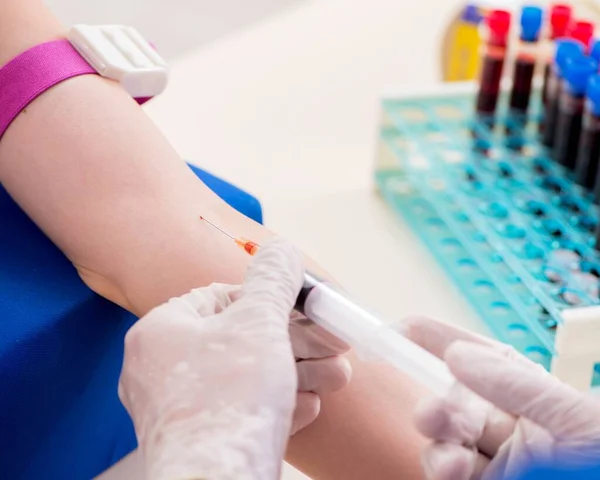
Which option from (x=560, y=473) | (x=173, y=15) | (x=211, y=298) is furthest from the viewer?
(x=173, y=15)

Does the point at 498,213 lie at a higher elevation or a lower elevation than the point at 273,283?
lower

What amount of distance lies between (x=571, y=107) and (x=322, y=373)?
2.66 ft

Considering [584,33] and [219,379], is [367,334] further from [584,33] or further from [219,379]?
[584,33]

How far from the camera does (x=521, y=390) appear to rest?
0.58m

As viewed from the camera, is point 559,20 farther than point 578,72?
Yes

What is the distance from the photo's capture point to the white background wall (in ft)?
6.71

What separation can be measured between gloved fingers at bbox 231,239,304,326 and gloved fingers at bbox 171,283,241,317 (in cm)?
4

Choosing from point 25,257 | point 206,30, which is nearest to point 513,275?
point 25,257

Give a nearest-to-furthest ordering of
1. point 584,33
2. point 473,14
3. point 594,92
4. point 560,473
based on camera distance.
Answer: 1. point 560,473
2. point 594,92
3. point 584,33
4. point 473,14

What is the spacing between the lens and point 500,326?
122cm

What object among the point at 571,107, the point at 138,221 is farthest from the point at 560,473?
the point at 571,107

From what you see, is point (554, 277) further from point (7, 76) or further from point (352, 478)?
point (7, 76)

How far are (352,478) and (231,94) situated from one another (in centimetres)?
117

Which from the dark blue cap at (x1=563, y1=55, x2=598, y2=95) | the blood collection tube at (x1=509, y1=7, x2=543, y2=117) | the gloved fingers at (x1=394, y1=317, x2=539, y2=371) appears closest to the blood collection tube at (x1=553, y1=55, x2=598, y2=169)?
the dark blue cap at (x1=563, y1=55, x2=598, y2=95)
